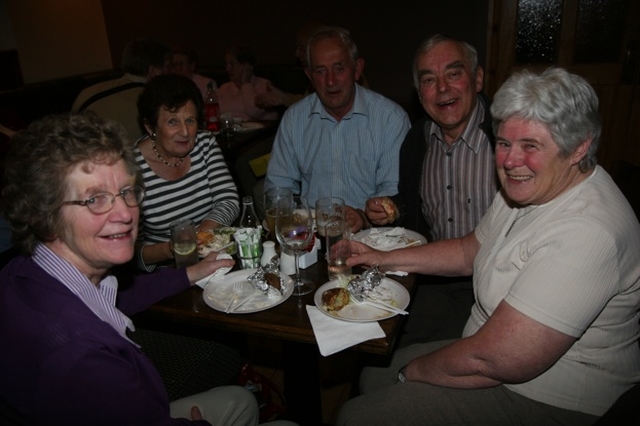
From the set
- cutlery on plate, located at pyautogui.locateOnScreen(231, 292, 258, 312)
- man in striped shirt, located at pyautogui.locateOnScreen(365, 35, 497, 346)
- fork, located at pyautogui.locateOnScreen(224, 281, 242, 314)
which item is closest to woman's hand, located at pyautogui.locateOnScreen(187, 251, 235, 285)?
fork, located at pyautogui.locateOnScreen(224, 281, 242, 314)

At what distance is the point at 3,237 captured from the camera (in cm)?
237

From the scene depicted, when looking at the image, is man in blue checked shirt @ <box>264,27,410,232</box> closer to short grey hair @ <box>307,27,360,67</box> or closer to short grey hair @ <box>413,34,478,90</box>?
short grey hair @ <box>307,27,360,67</box>

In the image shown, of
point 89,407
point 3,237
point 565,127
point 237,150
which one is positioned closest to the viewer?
point 89,407

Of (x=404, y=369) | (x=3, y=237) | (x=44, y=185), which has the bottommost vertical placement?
(x=404, y=369)

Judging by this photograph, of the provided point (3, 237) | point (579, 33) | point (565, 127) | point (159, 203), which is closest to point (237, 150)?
point (159, 203)

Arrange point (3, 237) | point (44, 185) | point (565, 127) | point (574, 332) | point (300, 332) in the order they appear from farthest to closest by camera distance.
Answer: point (3, 237)
point (300, 332)
point (565, 127)
point (574, 332)
point (44, 185)

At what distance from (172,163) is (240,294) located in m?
1.10

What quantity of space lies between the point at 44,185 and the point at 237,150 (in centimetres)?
301

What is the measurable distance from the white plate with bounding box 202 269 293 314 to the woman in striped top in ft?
1.82

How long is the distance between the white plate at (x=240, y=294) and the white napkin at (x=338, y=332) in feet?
0.55

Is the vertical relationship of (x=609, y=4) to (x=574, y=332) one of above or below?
above

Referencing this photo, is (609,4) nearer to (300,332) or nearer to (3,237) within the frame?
(300,332)

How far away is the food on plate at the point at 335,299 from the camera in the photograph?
5.29ft

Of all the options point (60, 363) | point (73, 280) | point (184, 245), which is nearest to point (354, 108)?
point (184, 245)
